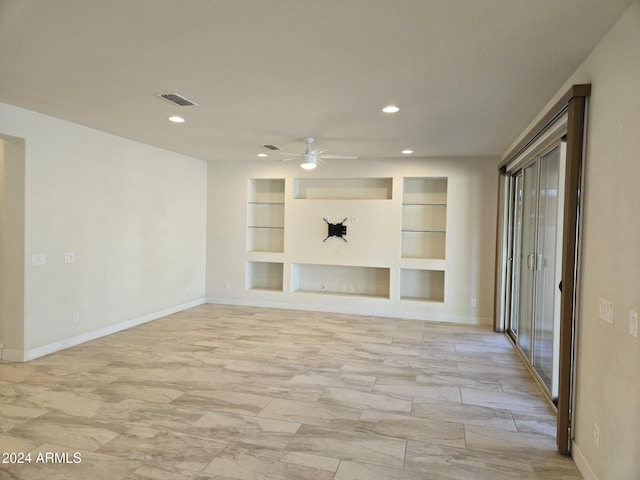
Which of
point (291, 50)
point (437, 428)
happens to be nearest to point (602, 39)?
point (291, 50)

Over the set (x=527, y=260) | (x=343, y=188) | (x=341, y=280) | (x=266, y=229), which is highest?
(x=343, y=188)

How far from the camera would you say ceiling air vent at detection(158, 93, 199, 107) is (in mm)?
3818

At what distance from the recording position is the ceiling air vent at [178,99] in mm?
3818

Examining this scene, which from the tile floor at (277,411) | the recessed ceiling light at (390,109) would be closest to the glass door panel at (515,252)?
the tile floor at (277,411)

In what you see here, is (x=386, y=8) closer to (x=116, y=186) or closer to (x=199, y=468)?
(x=199, y=468)

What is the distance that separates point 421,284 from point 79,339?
5.39m

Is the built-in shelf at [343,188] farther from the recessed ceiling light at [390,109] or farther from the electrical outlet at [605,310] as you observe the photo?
the electrical outlet at [605,310]

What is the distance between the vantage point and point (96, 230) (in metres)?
5.50

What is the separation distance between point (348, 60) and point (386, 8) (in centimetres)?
Answer: 72

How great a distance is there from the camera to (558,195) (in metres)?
3.73

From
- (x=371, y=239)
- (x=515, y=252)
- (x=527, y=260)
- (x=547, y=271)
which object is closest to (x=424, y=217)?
(x=371, y=239)

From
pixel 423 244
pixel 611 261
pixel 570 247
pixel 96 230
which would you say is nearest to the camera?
pixel 611 261

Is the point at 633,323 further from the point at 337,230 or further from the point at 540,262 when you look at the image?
the point at 337,230

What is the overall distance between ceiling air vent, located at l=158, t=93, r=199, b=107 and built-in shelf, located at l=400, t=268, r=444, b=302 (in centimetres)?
473
